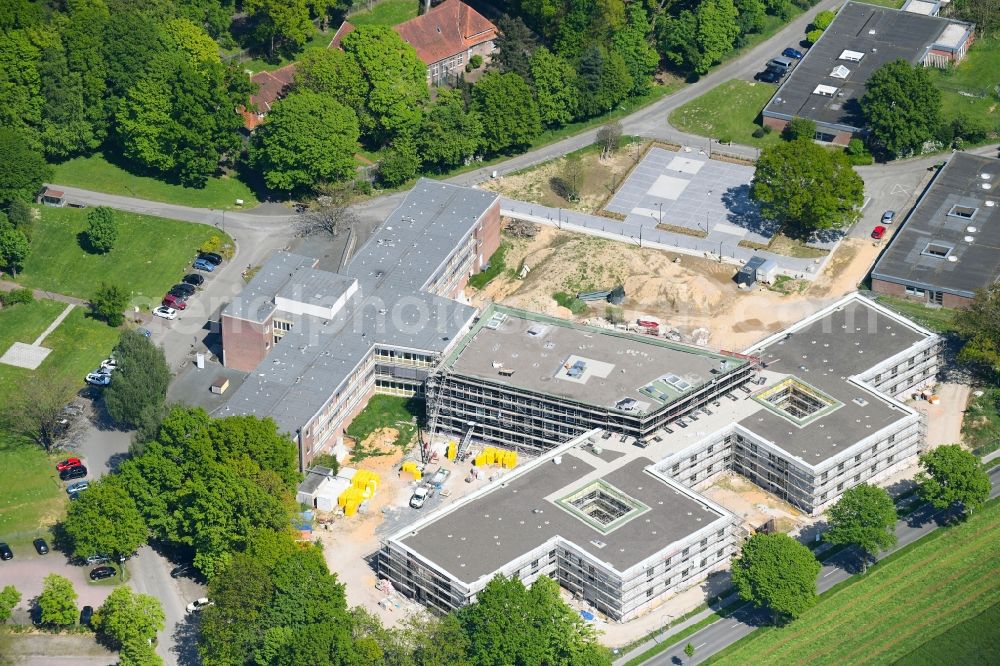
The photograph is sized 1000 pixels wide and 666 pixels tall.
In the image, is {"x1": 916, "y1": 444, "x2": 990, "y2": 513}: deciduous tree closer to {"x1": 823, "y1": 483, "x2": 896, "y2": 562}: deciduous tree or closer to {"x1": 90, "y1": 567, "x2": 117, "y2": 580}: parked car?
{"x1": 823, "y1": 483, "x2": 896, "y2": 562}: deciduous tree

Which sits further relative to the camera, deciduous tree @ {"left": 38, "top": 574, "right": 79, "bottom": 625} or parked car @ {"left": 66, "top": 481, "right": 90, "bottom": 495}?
parked car @ {"left": 66, "top": 481, "right": 90, "bottom": 495}

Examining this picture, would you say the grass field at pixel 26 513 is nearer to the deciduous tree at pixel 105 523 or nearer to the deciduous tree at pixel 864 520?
the deciduous tree at pixel 105 523

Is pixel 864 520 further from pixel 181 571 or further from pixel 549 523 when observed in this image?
pixel 181 571

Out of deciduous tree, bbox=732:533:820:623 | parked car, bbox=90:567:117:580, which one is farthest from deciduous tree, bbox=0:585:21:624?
deciduous tree, bbox=732:533:820:623

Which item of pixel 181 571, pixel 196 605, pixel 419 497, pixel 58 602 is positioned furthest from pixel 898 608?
pixel 58 602

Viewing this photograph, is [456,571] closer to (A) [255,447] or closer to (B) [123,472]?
(A) [255,447]

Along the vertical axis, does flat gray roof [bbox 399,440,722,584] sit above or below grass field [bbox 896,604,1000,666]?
above

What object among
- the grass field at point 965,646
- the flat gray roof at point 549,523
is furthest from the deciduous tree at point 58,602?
the grass field at point 965,646
